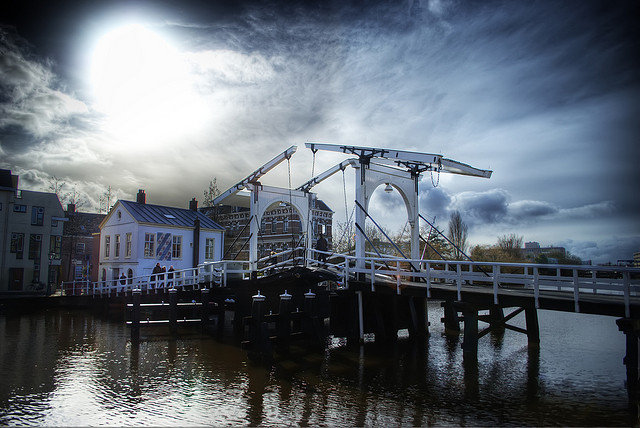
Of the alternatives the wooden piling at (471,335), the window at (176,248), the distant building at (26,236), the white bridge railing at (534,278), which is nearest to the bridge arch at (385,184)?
the white bridge railing at (534,278)

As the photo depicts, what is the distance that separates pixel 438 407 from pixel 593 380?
16.3 ft

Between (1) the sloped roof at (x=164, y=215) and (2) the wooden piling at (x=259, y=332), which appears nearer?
(2) the wooden piling at (x=259, y=332)

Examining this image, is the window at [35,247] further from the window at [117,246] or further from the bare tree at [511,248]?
the bare tree at [511,248]

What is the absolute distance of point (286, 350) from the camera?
14562mm

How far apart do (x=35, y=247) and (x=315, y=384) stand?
34420mm

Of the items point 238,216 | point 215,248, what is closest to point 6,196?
point 215,248

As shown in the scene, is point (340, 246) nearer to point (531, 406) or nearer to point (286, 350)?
point (286, 350)

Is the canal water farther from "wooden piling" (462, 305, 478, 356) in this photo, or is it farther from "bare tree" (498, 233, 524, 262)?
"bare tree" (498, 233, 524, 262)

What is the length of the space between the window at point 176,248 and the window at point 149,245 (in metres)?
1.55

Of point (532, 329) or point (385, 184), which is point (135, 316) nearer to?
point (385, 184)

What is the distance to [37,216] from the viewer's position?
36.9 meters

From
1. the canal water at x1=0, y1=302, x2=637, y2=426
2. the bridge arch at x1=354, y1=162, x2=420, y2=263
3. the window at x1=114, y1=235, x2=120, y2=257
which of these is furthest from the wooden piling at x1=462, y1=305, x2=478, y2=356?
the window at x1=114, y1=235, x2=120, y2=257

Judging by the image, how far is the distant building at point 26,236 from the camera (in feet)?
114

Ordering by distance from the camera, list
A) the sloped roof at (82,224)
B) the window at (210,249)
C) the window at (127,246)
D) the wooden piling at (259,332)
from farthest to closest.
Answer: the sloped roof at (82,224)
the window at (210,249)
the window at (127,246)
the wooden piling at (259,332)
